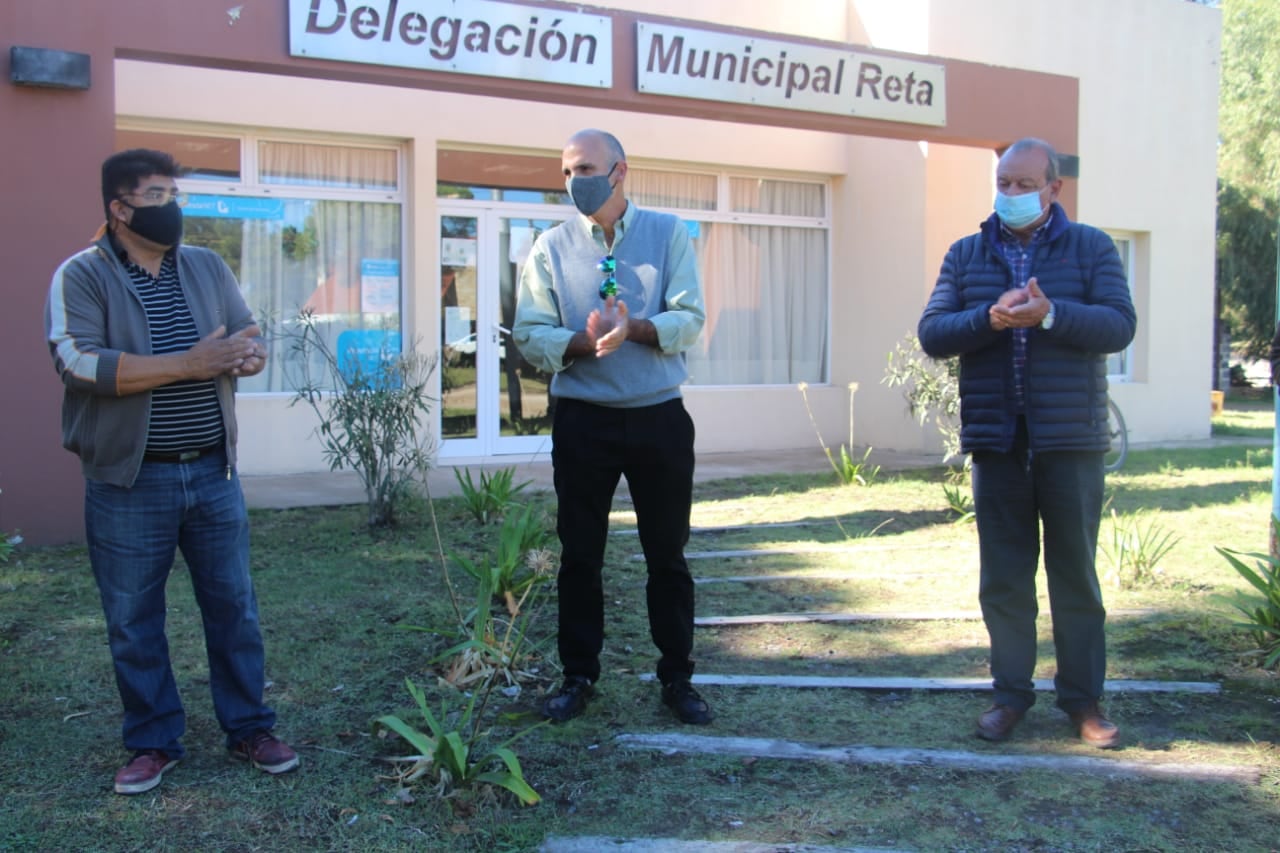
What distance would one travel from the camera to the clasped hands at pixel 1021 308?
3457 millimetres

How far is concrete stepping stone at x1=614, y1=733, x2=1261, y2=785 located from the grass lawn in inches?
1.4

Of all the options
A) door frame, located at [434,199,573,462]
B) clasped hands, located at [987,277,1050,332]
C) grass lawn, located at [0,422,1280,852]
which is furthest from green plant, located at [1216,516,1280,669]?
door frame, located at [434,199,573,462]

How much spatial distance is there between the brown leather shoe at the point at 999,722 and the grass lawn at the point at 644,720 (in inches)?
2.8

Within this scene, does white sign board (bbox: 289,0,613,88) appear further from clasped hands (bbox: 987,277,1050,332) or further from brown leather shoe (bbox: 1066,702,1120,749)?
brown leather shoe (bbox: 1066,702,1120,749)

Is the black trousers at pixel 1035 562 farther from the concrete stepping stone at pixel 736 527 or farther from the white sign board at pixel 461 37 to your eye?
the white sign board at pixel 461 37

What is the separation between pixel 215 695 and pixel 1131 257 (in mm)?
11956

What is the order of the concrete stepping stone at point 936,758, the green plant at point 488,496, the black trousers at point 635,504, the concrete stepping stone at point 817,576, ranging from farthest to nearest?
the green plant at point 488,496 < the concrete stepping stone at point 817,576 < the black trousers at point 635,504 < the concrete stepping stone at point 936,758

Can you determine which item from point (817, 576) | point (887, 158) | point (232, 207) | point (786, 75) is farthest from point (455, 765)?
point (887, 158)

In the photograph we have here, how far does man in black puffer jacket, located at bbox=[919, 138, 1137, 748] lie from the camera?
3627mm

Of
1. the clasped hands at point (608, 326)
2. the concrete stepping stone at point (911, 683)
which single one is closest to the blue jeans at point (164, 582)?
the clasped hands at point (608, 326)

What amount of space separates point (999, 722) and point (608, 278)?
1950mm

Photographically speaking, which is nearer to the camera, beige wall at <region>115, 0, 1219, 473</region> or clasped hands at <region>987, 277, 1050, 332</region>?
clasped hands at <region>987, 277, 1050, 332</region>

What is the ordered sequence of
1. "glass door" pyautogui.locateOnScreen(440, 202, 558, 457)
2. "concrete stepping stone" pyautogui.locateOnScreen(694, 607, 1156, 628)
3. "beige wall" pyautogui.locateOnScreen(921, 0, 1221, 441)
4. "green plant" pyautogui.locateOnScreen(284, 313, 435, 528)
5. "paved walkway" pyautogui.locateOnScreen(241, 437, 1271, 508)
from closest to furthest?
1. "concrete stepping stone" pyautogui.locateOnScreen(694, 607, 1156, 628)
2. "green plant" pyautogui.locateOnScreen(284, 313, 435, 528)
3. "paved walkway" pyautogui.locateOnScreen(241, 437, 1271, 508)
4. "glass door" pyautogui.locateOnScreen(440, 202, 558, 457)
5. "beige wall" pyautogui.locateOnScreen(921, 0, 1221, 441)

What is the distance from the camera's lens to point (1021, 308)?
346cm
